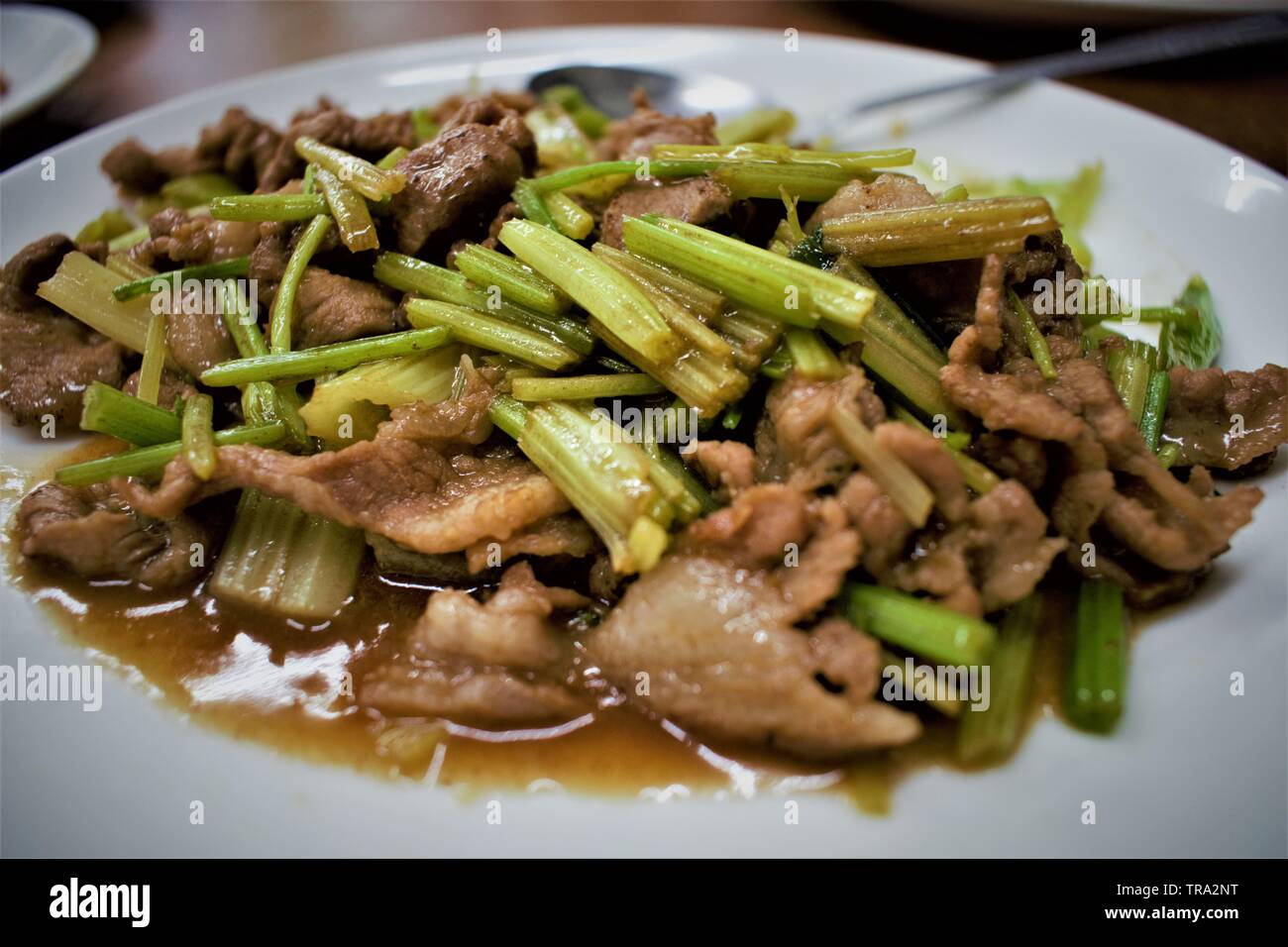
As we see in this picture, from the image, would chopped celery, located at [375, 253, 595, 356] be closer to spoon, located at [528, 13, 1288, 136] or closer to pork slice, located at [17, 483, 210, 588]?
pork slice, located at [17, 483, 210, 588]

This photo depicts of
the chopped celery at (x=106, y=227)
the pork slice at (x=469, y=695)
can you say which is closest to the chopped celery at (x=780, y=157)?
the pork slice at (x=469, y=695)

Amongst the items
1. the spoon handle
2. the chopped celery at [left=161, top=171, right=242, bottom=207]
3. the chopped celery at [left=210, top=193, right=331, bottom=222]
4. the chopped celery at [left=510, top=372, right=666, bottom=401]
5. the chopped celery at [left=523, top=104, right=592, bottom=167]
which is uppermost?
the spoon handle

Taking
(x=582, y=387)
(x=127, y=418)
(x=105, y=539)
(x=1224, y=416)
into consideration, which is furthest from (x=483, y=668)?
(x=1224, y=416)

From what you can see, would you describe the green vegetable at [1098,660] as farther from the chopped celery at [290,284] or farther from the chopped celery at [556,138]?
the chopped celery at [556,138]

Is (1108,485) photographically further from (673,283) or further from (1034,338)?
(673,283)

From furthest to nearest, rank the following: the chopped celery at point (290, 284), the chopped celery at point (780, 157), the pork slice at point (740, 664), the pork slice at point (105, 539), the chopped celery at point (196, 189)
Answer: the chopped celery at point (196, 189)
the chopped celery at point (780, 157)
the chopped celery at point (290, 284)
the pork slice at point (105, 539)
the pork slice at point (740, 664)

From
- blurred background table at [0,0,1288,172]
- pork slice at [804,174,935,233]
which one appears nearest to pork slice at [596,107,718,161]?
pork slice at [804,174,935,233]

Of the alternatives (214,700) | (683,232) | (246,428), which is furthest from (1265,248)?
(214,700)
